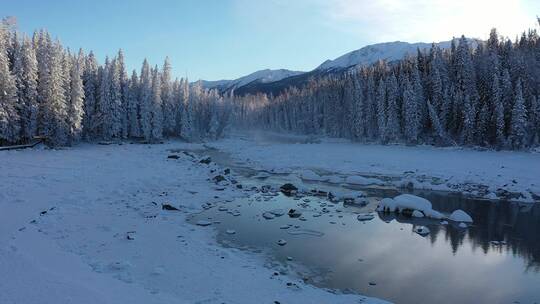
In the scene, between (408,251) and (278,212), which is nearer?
(408,251)

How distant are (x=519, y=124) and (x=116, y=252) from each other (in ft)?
179

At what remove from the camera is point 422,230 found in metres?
21.5

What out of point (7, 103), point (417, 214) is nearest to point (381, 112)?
point (417, 214)

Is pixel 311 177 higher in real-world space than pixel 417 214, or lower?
higher

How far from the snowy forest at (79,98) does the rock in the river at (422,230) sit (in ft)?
155

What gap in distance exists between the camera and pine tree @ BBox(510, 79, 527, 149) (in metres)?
52.9

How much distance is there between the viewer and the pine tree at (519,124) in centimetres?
5288

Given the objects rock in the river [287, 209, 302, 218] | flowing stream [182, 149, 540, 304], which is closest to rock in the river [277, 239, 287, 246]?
flowing stream [182, 149, 540, 304]

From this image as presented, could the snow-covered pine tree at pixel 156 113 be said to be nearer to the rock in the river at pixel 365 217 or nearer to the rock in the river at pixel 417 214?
the rock in the river at pixel 365 217

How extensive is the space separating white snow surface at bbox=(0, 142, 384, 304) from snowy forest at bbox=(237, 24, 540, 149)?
45.5 metres

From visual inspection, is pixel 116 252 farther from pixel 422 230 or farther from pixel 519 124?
pixel 519 124

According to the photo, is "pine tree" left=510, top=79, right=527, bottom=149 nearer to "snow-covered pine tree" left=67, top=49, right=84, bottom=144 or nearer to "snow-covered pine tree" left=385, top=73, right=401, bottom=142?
"snow-covered pine tree" left=385, top=73, right=401, bottom=142

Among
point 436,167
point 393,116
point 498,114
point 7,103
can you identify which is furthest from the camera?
point 393,116

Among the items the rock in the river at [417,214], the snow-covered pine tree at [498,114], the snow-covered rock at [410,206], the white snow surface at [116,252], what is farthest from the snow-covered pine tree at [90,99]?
the snow-covered pine tree at [498,114]
